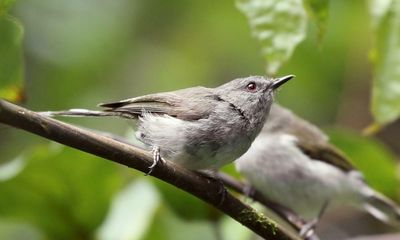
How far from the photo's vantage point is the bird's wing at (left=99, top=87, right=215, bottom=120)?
10.5 ft

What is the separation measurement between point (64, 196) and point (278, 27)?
60.1 inches

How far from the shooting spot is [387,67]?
2.67 metres

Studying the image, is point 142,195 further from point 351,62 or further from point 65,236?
point 351,62

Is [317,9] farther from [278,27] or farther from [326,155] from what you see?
[326,155]

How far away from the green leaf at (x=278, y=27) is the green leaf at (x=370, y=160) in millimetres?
1743

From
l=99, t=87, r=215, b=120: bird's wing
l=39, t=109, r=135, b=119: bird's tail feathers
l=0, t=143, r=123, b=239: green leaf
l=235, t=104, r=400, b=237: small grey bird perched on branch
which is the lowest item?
l=0, t=143, r=123, b=239: green leaf

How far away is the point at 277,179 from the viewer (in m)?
4.79

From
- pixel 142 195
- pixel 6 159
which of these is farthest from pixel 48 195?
pixel 6 159

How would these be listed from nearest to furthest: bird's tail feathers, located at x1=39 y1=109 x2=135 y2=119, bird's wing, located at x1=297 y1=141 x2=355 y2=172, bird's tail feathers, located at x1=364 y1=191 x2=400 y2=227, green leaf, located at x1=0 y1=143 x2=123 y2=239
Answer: bird's tail feathers, located at x1=39 y1=109 x2=135 y2=119, green leaf, located at x1=0 y1=143 x2=123 y2=239, bird's tail feathers, located at x1=364 y1=191 x2=400 y2=227, bird's wing, located at x1=297 y1=141 x2=355 y2=172

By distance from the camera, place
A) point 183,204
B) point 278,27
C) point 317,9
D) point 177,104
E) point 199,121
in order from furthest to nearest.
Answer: point 183,204 < point 177,104 < point 199,121 < point 278,27 < point 317,9

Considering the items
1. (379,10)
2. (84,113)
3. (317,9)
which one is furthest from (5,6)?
(379,10)

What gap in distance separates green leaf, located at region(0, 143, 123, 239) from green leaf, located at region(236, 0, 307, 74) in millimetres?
1287

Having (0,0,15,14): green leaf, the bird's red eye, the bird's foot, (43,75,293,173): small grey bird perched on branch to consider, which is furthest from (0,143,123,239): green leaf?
(0,0,15,14): green leaf

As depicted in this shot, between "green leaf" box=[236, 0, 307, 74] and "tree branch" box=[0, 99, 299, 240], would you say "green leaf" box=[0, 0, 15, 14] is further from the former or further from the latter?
"green leaf" box=[236, 0, 307, 74]
